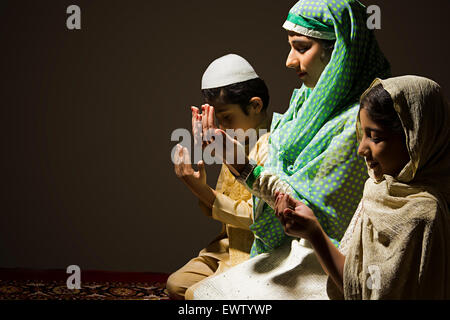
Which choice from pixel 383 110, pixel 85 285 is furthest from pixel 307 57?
pixel 85 285

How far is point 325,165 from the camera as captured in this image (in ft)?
6.60

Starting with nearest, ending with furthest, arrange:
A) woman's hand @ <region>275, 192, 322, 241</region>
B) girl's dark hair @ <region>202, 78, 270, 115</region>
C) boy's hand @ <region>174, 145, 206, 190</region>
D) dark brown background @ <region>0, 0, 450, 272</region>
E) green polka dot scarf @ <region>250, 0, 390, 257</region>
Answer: woman's hand @ <region>275, 192, 322, 241</region>, green polka dot scarf @ <region>250, 0, 390, 257</region>, boy's hand @ <region>174, 145, 206, 190</region>, girl's dark hair @ <region>202, 78, 270, 115</region>, dark brown background @ <region>0, 0, 450, 272</region>

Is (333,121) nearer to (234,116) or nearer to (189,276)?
(234,116)

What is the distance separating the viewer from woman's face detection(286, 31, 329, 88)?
6.97ft

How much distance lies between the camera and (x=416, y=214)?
4.75ft

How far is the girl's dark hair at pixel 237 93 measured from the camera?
2801 millimetres

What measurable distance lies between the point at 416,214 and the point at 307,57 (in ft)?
2.82

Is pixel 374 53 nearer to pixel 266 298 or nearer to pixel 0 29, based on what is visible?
pixel 266 298

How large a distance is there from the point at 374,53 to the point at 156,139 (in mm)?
2347

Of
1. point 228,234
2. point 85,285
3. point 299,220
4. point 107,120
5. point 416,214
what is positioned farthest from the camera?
point 107,120

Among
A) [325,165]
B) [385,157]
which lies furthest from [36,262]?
[385,157]

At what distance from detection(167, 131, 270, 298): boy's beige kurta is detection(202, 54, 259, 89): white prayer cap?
0.84ft

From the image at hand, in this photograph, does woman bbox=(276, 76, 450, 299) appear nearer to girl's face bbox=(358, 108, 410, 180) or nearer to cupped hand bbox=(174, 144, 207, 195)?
girl's face bbox=(358, 108, 410, 180)

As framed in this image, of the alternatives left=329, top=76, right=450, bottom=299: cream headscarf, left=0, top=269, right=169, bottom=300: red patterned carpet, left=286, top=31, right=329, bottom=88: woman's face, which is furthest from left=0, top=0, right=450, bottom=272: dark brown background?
left=329, top=76, right=450, bottom=299: cream headscarf
